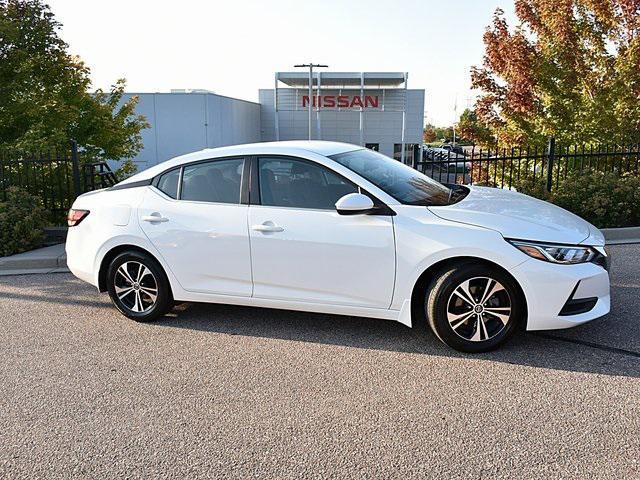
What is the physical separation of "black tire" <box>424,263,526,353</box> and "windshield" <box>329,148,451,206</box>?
72 centimetres

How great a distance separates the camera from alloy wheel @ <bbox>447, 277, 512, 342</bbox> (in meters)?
4.12

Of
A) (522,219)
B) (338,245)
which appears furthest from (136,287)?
(522,219)

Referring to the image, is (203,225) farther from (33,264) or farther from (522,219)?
(33,264)

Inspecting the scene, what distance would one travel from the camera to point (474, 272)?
4.11 metres

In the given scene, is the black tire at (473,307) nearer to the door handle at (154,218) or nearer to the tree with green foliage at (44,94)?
the door handle at (154,218)

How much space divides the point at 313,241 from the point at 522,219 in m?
1.61

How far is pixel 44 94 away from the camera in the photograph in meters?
11.4

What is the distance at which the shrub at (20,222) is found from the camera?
7941 millimetres

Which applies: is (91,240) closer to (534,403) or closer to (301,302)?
(301,302)

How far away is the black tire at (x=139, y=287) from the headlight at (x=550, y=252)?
3024mm

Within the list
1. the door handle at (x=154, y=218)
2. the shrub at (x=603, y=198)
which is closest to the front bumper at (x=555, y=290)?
the door handle at (x=154, y=218)

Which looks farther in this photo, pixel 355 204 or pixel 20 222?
pixel 20 222

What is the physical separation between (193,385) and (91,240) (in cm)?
215

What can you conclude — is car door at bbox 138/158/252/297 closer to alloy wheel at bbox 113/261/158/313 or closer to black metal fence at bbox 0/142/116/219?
alloy wheel at bbox 113/261/158/313
